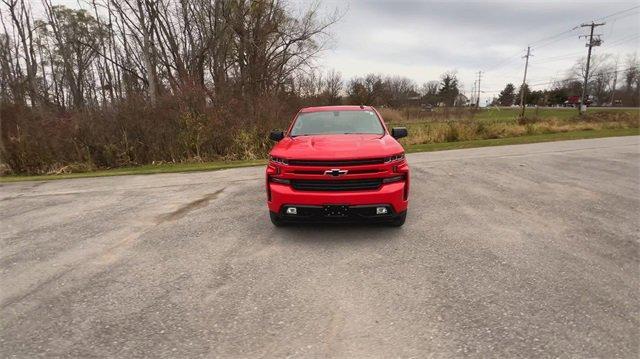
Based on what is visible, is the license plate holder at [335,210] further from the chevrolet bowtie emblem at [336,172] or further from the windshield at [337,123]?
the windshield at [337,123]

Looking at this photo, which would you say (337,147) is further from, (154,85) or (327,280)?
(154,85)

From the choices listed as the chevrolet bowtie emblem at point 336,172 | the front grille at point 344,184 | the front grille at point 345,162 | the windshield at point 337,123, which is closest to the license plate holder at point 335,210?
the front grille at point 344,184

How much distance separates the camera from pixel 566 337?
9.14ft

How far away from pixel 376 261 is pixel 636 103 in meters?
99.5

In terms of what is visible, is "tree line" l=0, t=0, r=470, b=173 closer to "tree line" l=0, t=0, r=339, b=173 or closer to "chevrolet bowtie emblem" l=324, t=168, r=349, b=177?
"tree line" l=0, t=0, r=339, b=173

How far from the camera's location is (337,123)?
20.1ft

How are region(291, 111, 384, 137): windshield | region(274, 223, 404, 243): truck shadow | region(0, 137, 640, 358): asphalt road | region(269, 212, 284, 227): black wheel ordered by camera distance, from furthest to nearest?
1. region(291, 111, 384, 137): windshield
2. region(269, 212, 284, 227): black wheel
3. region(274, 223, 404, 243): truck shadow
4. region(0, 137, 640, 358): asphalt road

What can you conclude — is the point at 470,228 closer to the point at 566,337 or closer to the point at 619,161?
the point at 566,337

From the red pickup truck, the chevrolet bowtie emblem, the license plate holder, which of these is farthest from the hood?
the license plate holder

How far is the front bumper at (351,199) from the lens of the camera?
4.54 metres

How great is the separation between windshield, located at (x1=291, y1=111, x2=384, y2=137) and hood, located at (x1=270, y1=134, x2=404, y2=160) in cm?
34

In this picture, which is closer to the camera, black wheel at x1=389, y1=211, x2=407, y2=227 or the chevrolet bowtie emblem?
the chevrolet bowtie emblem

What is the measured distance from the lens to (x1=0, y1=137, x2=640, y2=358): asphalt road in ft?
9.18

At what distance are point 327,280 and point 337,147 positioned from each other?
1837 mm
